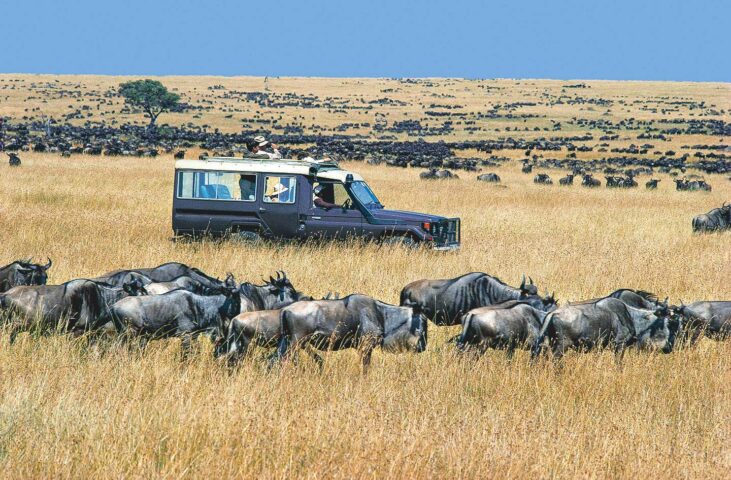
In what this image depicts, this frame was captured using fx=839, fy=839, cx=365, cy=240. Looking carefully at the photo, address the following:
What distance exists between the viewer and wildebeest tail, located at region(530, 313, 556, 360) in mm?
8391

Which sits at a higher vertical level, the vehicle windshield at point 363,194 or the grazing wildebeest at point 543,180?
the grazing wildebeest at point 543,180

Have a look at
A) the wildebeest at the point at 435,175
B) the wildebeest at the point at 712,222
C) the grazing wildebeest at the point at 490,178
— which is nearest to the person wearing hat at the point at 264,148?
the wildebeest at the point at 712,222

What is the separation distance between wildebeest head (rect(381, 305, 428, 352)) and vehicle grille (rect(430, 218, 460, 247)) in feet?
24.0

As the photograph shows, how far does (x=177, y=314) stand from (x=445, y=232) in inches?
326

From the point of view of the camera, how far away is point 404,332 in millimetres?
8484

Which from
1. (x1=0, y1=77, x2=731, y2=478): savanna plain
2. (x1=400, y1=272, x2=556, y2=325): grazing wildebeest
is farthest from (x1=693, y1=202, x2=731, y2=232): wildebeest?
(x1=400, y1=272, x2=556, y2=325): grazing wildebeest

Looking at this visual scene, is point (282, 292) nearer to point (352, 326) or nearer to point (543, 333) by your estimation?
point (352, 326)

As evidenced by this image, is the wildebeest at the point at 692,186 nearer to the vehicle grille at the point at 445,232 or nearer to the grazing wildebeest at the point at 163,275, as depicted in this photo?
the vehicle grille at the point at 445,232

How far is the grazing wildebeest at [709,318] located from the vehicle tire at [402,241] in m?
6.25

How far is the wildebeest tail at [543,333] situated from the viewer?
27.5 ft

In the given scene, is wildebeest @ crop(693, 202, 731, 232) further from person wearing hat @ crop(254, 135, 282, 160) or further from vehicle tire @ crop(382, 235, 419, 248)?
person wearing hat @ crop(254, 135, 282, 160)

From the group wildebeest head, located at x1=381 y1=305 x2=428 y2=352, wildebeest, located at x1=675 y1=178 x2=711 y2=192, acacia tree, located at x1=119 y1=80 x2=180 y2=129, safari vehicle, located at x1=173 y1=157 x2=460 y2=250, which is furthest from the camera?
acacia tree, located at x1=119 y1=80 x2=180 y2=129

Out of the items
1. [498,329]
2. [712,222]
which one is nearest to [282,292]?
[498,329]

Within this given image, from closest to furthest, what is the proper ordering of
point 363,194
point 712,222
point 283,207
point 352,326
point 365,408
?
point 365,408 → point 352,326 → point 283,207 → point 363,194 → point 712,222
